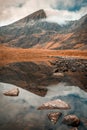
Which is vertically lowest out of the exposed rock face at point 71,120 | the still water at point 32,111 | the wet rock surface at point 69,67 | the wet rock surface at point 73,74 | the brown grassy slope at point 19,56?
the brown grassy slope at point 19,56

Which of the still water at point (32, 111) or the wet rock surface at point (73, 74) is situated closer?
the still water at point (32, 111)

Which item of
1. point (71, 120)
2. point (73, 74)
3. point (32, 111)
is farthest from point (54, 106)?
point (73, 74)

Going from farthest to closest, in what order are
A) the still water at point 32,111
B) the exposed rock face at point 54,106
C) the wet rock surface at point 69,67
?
the wet rock surface at point 69,67
the exposed rock face at point 54,106
the still water at point 32,111

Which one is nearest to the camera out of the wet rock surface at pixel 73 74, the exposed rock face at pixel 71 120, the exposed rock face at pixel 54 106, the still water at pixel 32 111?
the still water at pixel 32 111

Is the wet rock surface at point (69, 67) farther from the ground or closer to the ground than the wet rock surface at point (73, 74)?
closer to the ground

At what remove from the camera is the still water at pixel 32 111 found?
8.60 metres

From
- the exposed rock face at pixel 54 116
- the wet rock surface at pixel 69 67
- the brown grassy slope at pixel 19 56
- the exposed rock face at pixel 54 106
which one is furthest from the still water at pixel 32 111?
the brown grassy slope at pixel 19 56

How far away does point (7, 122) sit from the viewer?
8.82 m

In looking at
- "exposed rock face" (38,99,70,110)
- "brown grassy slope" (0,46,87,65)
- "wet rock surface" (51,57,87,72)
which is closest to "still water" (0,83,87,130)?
"exposed rock face" (38,99,70,110)

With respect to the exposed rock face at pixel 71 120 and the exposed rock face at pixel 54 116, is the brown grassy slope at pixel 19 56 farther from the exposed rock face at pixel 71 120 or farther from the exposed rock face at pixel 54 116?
the exposed rock face at pixel 71 120

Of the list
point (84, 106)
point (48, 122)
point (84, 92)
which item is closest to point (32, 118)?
point (48, 122)

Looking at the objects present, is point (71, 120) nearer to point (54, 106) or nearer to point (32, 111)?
point (54, 106)

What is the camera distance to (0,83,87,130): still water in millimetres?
8602

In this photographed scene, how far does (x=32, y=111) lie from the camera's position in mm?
10047
